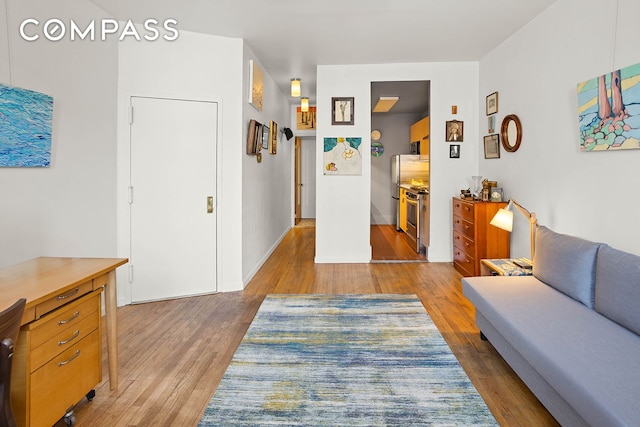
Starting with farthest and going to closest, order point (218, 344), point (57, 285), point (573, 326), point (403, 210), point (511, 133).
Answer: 1. point (403, 210)
2. point (511, 133)
3. point (218, 344)
4. point (573, 326)
5. point (57, 285)

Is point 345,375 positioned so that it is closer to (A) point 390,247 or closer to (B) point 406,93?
(A) point 390,247

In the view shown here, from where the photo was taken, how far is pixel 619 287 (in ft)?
6.71

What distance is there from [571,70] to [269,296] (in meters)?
3.32

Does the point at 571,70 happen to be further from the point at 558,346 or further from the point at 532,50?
the point at 558,346

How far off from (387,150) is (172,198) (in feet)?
20.4

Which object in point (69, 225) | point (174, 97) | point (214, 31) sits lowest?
point (69, 225)

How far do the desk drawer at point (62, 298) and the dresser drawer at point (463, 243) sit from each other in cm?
373

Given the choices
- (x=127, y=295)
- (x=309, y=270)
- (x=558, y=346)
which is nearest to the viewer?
(x=558, y=346)

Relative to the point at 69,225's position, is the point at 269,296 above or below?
below

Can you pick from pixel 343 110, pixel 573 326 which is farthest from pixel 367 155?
pixel 573 326

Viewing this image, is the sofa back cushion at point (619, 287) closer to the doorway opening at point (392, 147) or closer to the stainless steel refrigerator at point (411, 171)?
the doorway opening at point (392, 147)

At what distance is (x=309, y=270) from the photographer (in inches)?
194

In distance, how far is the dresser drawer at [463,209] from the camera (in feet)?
14.3

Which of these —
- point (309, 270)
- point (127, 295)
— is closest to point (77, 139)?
point (127, 295)
